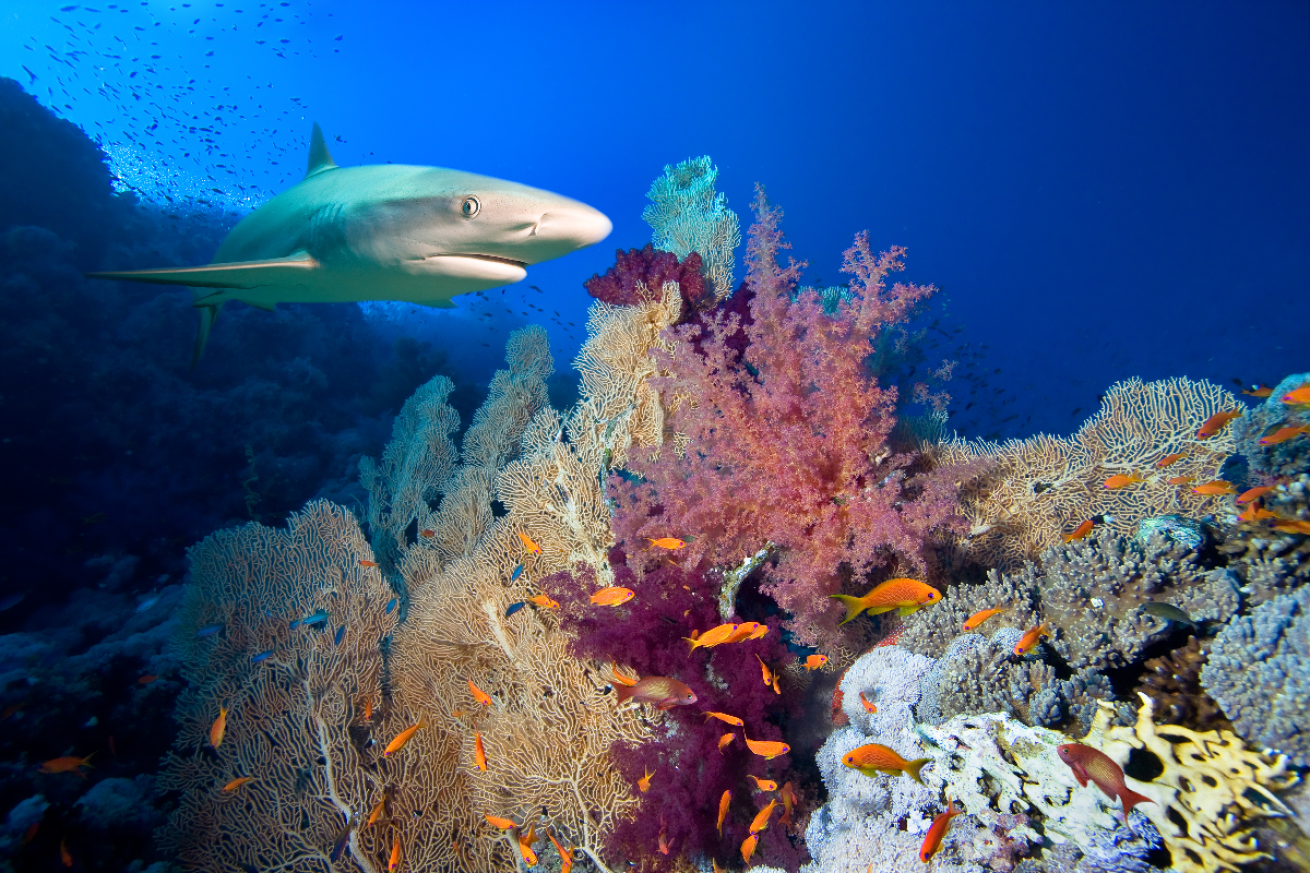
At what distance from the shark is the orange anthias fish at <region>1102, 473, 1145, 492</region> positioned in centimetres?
427

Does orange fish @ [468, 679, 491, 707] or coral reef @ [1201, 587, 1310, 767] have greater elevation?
coral reef @ [1201, 587, 1310, 767]

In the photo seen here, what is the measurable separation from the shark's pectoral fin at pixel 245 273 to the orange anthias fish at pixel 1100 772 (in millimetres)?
4095

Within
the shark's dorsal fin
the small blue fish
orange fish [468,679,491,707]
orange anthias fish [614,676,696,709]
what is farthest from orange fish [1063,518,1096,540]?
the small blue fish

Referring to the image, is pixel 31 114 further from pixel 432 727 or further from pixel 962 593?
pixel 962 593

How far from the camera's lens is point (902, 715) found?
10.1ft

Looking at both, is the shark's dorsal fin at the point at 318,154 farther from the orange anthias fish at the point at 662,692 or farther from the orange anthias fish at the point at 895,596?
the orange anthias fish at the point at 895,596

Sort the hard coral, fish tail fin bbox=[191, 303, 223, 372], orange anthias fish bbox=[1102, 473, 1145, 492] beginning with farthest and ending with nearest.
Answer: the hard coral < orange anthias fish bbox=[1102, 473, 1145, 492] < fish tail fin bbox=[191, 303, 223, 372]

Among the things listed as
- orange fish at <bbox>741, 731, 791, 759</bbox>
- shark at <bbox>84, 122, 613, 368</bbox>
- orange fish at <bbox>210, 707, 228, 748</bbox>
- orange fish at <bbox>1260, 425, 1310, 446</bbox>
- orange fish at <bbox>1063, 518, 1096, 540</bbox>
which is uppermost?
orange fish at <bbox>1260, 425, 1310, 446</bbox>

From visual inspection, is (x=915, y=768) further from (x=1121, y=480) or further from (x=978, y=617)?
(x=1121, y=480)

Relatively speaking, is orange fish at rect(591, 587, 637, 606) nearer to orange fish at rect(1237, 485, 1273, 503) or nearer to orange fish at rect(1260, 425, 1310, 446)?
orange fish at rect(1237, 485, 1273, 503)

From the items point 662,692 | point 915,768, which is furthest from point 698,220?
point 915,768

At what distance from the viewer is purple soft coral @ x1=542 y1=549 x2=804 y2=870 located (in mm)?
3055

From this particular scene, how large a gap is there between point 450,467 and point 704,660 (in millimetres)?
5336

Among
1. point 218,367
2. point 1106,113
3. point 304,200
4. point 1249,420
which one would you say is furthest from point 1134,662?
point 1106,113
